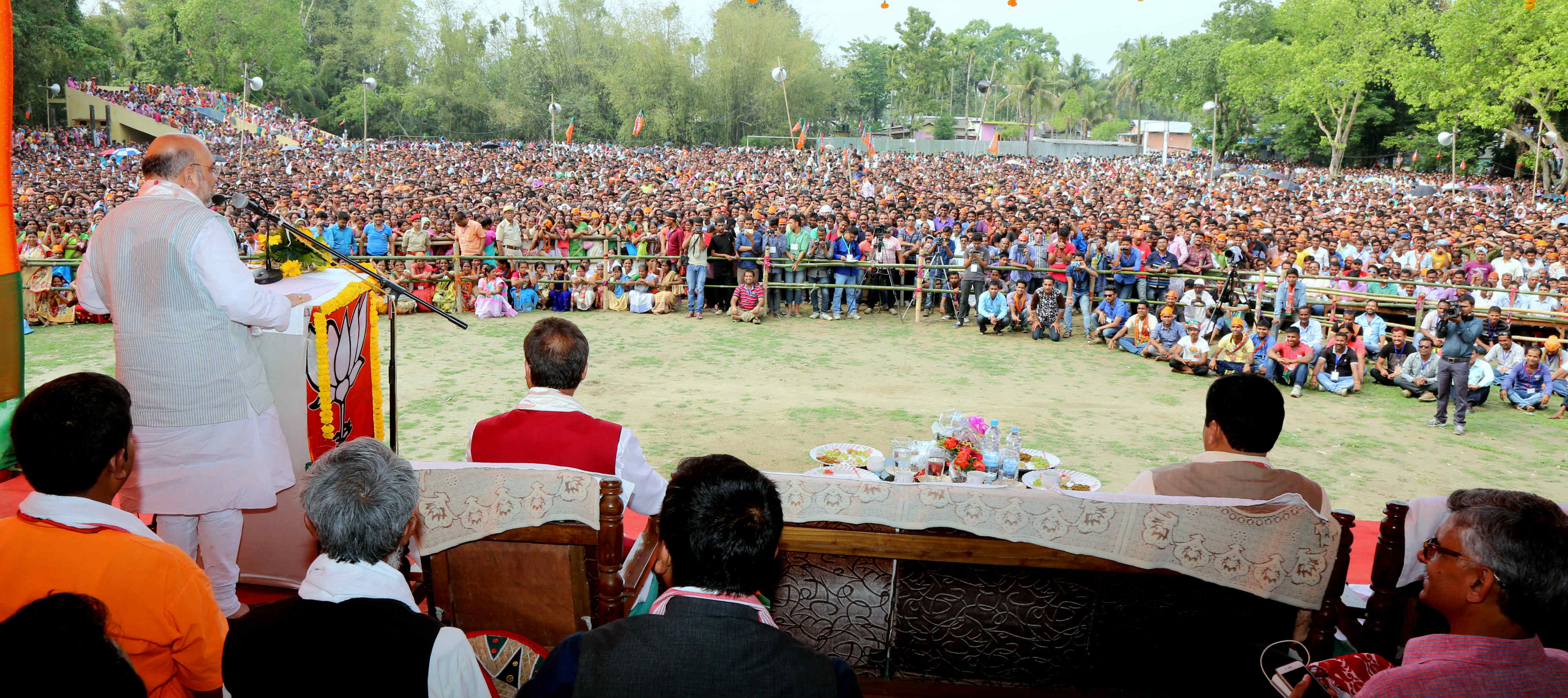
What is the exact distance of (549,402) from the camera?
2.68 metres

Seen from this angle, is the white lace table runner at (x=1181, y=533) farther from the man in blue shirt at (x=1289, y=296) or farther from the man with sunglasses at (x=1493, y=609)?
the man in blue shirt at (x=1289, y=296)

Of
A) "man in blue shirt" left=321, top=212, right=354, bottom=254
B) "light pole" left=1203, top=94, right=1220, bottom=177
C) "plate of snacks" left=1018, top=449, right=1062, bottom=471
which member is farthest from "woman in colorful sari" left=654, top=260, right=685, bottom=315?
"light pole" left=1203, top=94, right=1220, bottom=177

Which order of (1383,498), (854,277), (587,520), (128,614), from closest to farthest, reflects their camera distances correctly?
(128,614), (587,520), (1383,498), (854,277)

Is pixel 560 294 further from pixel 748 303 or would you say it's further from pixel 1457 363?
pixel 1457 363

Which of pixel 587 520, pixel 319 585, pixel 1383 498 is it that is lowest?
pixel 1383 498

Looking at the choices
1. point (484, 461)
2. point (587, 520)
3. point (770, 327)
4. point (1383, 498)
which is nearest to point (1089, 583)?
point (587, 520)

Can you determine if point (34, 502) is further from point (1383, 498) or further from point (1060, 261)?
point (1060, 261)

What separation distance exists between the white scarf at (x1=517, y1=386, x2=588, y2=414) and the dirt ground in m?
2.77

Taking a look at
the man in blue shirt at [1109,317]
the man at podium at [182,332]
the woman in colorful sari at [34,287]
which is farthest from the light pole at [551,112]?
the man at podium at [182,332]

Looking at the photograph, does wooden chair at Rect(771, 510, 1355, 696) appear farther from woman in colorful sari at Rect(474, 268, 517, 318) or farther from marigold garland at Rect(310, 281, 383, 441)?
woman in colorful sari at Rect(474, 268, 517, 318)

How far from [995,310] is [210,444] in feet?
29.2

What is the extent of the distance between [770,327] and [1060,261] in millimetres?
3658

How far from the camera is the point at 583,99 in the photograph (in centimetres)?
5059

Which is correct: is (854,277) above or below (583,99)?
below
